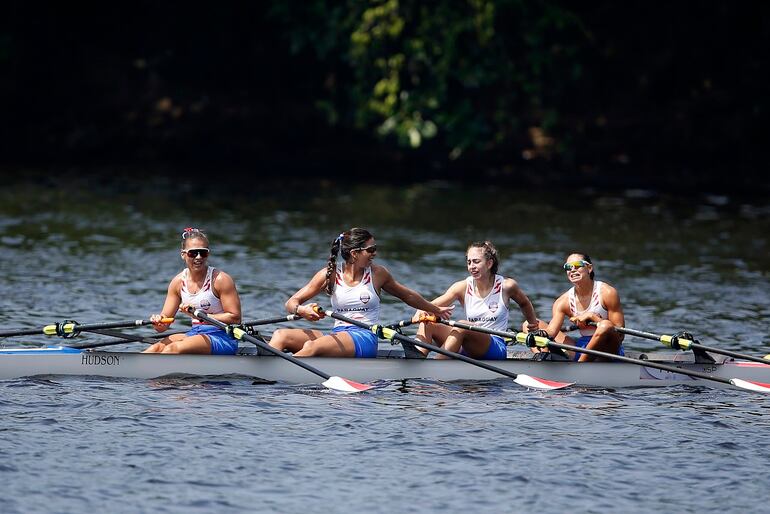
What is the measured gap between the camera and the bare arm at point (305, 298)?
1577 centimetres

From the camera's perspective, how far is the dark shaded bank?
40000 mm

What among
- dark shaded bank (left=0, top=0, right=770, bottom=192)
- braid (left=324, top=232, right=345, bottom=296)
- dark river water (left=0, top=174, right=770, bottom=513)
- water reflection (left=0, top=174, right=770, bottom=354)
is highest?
dark shaded bank (left=0, top=0, right=770, bottom=192)

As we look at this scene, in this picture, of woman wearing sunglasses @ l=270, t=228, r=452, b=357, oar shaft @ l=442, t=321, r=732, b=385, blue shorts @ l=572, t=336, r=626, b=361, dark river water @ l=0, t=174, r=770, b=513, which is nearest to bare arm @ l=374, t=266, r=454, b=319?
woman wearing sunglasses @ l=270, t=228, r=452, b=357

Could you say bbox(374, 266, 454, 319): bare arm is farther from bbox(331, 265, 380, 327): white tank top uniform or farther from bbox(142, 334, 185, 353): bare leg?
bbox(142, 334, 185, 353): bare leg

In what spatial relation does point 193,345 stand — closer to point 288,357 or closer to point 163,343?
point 163,343

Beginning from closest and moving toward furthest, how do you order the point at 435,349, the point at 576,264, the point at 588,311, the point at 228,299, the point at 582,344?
the point at 435,349, the point at 228,299, the point at 576,264, the point at 588,311, the point at 582,344

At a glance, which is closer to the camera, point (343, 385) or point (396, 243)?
point (343, 385)

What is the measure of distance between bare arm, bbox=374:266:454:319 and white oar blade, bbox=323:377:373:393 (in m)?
1.21

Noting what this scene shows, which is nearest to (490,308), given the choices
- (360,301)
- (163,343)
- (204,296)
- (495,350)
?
(495,350)

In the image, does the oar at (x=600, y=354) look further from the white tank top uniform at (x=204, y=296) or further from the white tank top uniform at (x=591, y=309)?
the white tank top uniform at (x=204, y=296)

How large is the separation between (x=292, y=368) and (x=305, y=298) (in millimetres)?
880

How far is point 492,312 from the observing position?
1642cm

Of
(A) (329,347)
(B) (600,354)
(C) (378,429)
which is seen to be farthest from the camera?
(A) (329,347)

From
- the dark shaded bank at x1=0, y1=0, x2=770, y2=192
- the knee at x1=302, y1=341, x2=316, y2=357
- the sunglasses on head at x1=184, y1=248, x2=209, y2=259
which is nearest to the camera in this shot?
the sunglasses on head at x1=184, y1=248, x2=209, y2=259
